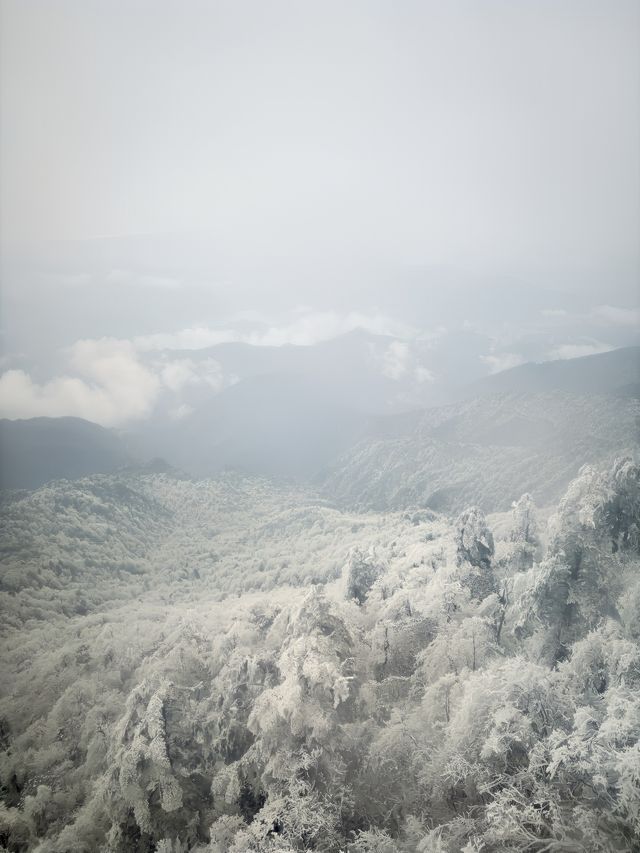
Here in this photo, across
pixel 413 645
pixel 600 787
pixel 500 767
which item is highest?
pixel 600 787

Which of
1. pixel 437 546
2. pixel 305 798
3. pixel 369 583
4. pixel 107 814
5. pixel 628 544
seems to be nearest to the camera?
pixel 305 798

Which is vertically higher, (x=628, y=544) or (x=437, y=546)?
(x=628, y=544)

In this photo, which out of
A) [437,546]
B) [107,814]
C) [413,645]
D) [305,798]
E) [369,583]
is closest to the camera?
[305,798]

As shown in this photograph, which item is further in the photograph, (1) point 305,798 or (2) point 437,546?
(2) point 437,546

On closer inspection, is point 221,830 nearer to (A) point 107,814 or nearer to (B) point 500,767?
(A) point 107,814

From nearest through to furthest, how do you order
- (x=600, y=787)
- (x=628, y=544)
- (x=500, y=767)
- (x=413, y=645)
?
1. (x=600, y=787)
2. (x=500, y=767)
3. (x=628, y=544)
4. (x=413, y=645)

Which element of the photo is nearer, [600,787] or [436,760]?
[600,787]

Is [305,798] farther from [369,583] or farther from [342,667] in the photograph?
[369,583]

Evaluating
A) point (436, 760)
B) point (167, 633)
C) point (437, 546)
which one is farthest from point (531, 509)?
point (167, 633)

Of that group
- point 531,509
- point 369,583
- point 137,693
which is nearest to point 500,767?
point 137,693
